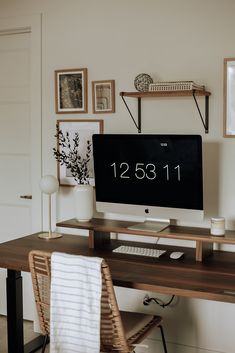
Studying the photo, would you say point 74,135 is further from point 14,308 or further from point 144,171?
point 14,308

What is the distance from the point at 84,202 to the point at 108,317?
3.04ft

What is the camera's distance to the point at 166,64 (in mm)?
3014

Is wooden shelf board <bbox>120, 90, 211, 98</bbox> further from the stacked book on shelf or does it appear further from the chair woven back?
the chair woven back

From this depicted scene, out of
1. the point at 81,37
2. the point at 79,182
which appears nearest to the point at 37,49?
the point at 81,37

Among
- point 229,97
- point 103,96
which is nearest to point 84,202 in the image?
point 103,96

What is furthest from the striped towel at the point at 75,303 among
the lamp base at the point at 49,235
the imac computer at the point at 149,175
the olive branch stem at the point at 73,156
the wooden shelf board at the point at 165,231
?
the olive branch stem at the point at 73,156

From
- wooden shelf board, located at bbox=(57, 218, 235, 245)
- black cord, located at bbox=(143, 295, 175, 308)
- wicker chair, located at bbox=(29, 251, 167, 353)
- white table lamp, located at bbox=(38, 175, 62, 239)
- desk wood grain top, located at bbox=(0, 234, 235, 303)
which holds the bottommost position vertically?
black cord, located at bbox=(143, 295, 175, 308)

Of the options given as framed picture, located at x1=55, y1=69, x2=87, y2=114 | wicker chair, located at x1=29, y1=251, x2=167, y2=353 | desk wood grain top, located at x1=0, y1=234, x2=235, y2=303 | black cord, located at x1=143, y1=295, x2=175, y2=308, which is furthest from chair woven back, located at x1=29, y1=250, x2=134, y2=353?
framed picture, located at x1=55, y1=69, x2=87, y2=114

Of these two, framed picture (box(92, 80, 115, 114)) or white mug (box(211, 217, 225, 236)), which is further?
framed picture (box(92, 80, 115, 114))

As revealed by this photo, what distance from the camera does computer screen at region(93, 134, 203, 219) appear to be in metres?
2.74

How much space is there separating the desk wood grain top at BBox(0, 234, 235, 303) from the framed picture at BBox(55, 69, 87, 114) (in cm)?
85

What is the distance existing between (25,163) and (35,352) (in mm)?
1270

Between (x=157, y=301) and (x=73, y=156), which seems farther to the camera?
(x=73, y=156)

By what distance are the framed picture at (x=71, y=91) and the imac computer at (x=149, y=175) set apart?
0.40m
